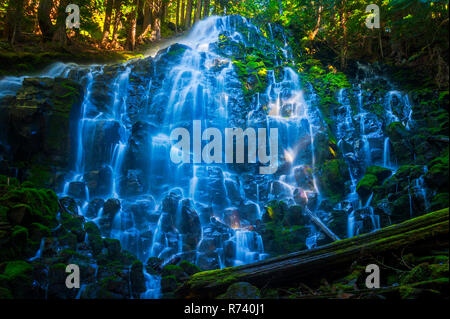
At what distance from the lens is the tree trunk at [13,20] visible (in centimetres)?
1469

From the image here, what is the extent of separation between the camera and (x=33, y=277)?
562 cm

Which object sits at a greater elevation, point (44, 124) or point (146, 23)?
point (146, 23)

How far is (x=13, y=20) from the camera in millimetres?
15117

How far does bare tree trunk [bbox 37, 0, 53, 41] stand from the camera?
1547 cm

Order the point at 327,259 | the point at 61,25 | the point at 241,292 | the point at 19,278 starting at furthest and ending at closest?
the point at 61,25 → the point at 19,278 → the point at 327,259 → the point at 241,292

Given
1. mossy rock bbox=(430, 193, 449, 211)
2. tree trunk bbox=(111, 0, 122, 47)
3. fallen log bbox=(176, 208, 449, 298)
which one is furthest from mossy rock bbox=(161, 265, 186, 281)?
tree trunk bbox=(111, 0, 122, 47)

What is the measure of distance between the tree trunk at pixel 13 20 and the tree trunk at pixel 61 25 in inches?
69.3

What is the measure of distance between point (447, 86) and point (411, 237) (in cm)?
931

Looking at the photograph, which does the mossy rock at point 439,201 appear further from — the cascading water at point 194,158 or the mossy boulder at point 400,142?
the mossy boulder at point 400,142

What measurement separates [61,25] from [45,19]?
0.82 meters

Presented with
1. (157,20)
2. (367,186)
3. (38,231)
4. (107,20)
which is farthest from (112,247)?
(157,20)

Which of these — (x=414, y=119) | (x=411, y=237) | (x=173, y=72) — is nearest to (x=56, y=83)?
(x=173, y=72)

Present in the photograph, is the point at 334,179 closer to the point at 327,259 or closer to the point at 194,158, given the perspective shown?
the point at 194,158
